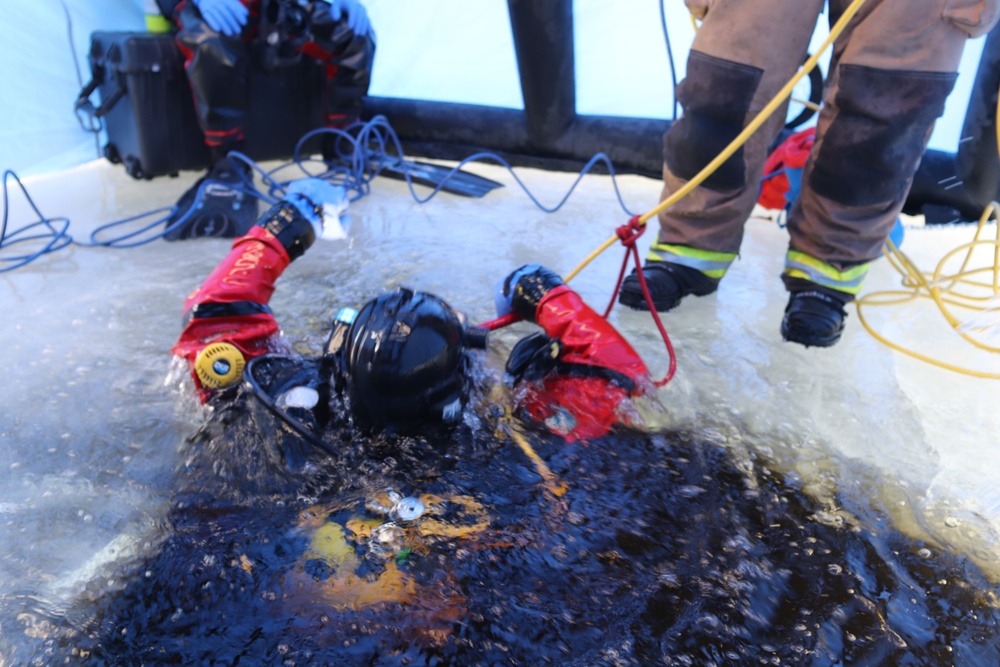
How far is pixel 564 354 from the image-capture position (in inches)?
70.1

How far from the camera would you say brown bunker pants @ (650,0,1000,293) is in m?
1.78

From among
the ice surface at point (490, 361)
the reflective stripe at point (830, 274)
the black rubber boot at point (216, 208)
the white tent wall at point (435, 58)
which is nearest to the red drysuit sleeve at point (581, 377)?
the ice surface at point (490, 361)

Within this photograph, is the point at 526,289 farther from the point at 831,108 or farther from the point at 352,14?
the point at 352,14

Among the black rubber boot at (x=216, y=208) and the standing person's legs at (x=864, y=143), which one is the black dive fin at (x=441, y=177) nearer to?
the black rubber boot at (x=216, y=208)

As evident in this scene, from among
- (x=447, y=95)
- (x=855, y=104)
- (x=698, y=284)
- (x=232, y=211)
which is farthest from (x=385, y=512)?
(x=447, y=95)

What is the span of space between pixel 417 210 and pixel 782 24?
72.0 inches

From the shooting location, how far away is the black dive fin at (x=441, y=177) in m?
3.54

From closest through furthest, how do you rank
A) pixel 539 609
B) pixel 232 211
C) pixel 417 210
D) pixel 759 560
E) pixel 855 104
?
1. pixel 539 609
2. pixel 759 560
3. pixel 855 104
4. pixel 232 211
5. pixel 417 210

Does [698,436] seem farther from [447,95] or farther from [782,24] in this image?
[447,95]

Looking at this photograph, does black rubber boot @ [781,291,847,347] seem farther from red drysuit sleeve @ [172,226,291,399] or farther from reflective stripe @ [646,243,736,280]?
red drysuit sleeve @ [172,226,291,399]

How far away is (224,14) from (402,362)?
2483 mm

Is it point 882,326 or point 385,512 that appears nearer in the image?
point 385,512

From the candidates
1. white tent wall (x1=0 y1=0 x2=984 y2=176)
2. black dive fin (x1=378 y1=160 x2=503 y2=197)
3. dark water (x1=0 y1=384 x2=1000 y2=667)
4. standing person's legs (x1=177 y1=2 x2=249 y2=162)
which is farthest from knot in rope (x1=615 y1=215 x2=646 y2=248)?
standing person's legs (x1=177 y1=2 x2=249 y2=162)

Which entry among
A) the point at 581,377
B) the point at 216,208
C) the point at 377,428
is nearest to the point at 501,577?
the point at 377,428
